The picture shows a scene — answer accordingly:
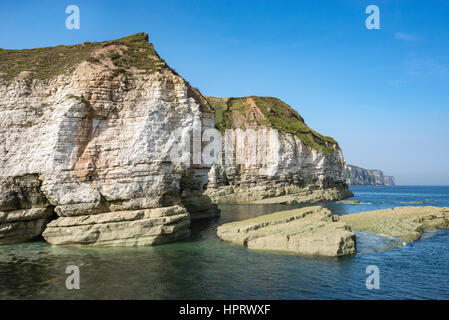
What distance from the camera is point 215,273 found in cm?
1750

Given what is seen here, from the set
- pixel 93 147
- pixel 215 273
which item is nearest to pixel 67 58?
pixel 93 147

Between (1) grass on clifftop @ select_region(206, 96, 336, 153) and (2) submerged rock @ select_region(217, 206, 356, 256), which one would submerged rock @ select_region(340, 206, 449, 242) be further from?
(1) grass on clifftop @ select_region(206, 96, 336, 153)

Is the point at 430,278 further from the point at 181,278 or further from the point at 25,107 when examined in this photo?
the point at 25,107

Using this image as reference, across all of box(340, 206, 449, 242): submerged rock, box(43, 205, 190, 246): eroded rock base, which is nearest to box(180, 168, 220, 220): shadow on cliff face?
box(43, 205, 190, 246): eroded rock base

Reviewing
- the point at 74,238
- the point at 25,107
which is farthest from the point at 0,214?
the point at 25,107

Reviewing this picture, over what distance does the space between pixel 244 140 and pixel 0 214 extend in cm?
5849

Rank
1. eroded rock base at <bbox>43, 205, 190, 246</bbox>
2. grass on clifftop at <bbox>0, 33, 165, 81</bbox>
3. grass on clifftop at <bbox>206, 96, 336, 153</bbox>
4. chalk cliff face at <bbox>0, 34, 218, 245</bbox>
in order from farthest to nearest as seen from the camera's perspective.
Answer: grass on clifftop at <bbox>206, 96, 336, 153</bbox>, grass on clifftop at <bbox>0, 33, 165, 81</bbox>, chalk cliff face at <bbox>0, 34, 218, 245</bbox>, eroded rock base at <bbox>43, 205, 190, 246</bbox>

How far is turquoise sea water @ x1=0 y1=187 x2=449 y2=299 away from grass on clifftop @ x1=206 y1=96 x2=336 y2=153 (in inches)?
2246

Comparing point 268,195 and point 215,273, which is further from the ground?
point 268,195

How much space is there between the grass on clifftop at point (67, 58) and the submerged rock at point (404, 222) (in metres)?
25.0

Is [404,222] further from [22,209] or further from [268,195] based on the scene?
[268,195]

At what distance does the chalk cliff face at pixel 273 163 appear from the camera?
227 feet

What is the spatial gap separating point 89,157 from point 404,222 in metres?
30.8

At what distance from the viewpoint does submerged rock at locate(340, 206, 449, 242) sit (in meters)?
29.1
